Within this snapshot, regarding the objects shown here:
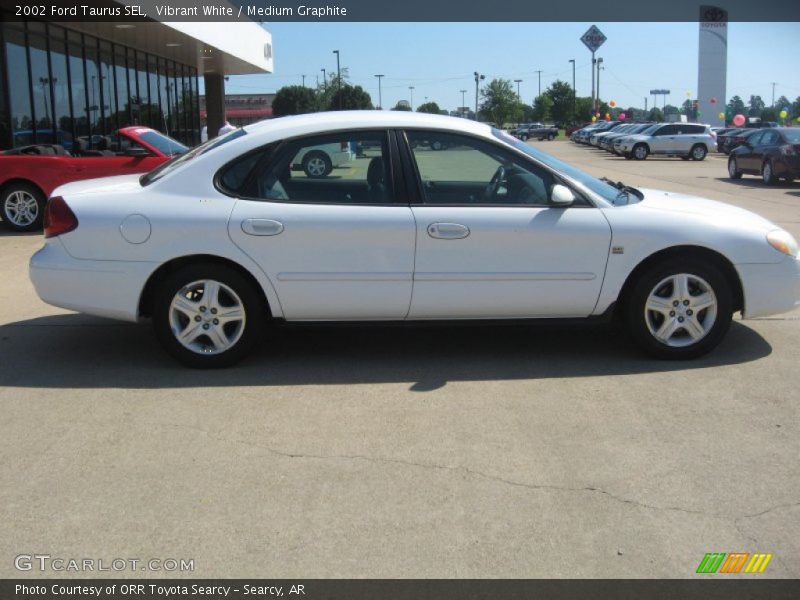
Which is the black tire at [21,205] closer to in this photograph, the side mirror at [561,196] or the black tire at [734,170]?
the side mirror at [561,196]

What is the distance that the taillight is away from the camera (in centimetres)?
538

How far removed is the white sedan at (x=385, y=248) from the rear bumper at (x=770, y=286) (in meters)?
0.01

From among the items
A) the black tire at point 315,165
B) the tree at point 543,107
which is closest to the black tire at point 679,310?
the black tire at point 315,165

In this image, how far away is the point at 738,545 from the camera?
3.34 m

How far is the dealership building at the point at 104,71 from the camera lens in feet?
53.3

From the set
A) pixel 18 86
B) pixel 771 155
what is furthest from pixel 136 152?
pixel 771 155

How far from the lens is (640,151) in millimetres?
39938

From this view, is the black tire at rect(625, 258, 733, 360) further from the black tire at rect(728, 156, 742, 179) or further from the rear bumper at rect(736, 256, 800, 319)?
the black tire at rect(728, 156, 742, 179)

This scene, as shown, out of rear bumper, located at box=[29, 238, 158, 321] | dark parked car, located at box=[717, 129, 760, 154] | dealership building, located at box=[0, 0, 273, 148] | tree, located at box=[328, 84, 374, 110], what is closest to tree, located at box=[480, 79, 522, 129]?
tree, located at box=[328, 84, 374, 110]

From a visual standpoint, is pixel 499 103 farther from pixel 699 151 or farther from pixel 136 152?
pixel 136 152

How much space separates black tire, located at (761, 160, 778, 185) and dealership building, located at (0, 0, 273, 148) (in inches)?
574

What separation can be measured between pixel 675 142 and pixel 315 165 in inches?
1464

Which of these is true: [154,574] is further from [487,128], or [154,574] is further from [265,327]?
[487,128]

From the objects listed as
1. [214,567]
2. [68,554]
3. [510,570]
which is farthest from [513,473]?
[68,554]
